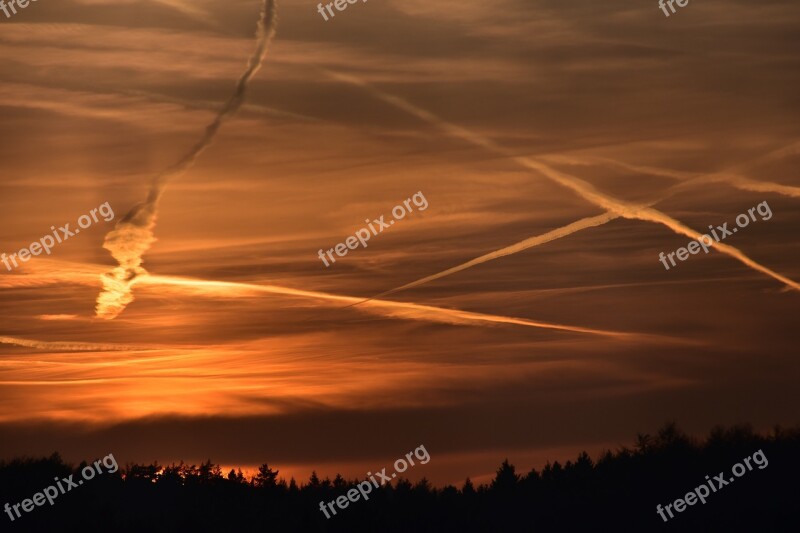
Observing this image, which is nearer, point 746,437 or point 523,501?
point 746,437

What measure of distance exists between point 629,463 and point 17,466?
154 feet

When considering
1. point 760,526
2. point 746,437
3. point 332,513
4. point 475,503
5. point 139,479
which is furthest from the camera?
point 139,479

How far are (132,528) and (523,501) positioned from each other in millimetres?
30654

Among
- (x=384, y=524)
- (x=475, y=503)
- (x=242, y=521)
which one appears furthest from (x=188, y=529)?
(x=475, y=503)

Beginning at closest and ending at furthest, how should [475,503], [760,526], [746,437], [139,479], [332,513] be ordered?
[760,526] < [746,437] < [332,513] < [475,503] < [139,479]

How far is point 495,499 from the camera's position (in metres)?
116

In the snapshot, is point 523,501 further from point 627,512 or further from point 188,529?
point 188,529

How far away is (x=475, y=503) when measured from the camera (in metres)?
113

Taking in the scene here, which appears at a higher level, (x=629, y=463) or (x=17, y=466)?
(x=17, y=466)

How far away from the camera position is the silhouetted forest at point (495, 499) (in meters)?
94.7

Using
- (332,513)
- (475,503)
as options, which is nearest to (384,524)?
(332,513)

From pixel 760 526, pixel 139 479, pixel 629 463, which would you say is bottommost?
pixel 760 526

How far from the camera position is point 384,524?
10450 centimetres

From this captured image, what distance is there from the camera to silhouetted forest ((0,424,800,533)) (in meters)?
94.7
